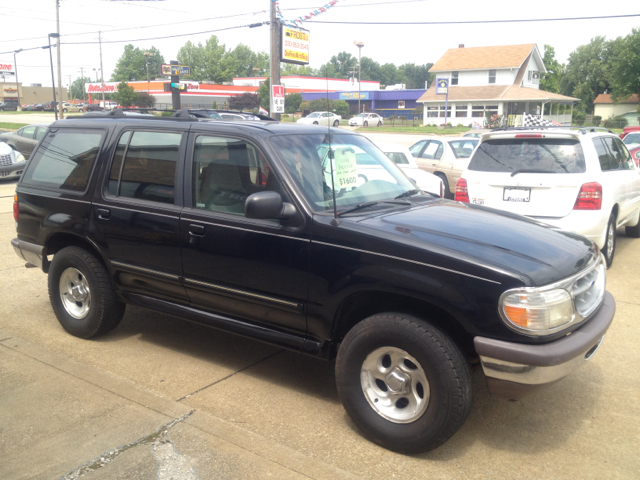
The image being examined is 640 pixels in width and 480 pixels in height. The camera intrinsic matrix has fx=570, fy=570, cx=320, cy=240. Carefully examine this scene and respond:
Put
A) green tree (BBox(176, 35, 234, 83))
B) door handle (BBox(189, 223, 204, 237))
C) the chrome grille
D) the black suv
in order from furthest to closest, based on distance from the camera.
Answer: green tree (BBox(176, 35, 234, 83)), door handle (BBox(189, 223, 204, 237)), the chrome grille, the black suv

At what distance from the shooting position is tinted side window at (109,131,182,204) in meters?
4.46

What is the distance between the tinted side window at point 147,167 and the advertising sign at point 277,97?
14.6 m

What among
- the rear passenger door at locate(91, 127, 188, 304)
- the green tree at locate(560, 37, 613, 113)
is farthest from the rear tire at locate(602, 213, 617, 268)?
the green tree at locate(560, 37, 613, 113)

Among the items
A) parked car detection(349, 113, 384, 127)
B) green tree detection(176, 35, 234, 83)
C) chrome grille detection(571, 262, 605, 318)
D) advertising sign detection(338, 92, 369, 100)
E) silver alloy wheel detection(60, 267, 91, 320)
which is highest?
green tree detection(176, 35, 234, 83)

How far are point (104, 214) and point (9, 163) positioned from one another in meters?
14.2

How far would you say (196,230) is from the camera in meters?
4.19

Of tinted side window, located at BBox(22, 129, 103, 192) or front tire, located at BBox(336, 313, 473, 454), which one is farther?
tinted side window, located at BBox(22, 129, 103, 192)

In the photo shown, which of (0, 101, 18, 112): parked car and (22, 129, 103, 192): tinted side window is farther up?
(0, 101, 18, 112): parked car

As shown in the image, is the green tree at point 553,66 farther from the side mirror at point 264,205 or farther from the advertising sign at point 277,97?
the side mirror at point 264,205

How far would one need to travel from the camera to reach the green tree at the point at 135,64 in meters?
113

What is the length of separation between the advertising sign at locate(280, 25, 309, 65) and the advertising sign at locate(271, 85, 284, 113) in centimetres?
441

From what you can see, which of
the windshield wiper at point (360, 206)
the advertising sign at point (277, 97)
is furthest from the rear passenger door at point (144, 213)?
the advertising sign at point (277, 97)

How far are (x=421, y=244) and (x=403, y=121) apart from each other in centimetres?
6084

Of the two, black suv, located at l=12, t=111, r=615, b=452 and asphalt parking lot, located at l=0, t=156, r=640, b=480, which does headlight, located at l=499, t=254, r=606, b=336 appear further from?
asphalt parking lot, located at l=0, t=156, r=640, b=480
